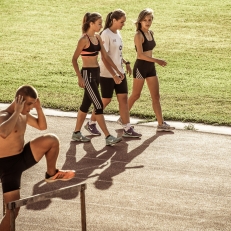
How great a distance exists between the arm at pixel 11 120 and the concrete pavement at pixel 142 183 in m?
1.27

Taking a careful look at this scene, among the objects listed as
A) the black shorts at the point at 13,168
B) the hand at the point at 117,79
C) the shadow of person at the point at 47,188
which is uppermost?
the black shorts at the point at 13,168

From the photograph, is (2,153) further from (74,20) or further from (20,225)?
(74,20)

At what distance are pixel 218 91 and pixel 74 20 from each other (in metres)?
9.45

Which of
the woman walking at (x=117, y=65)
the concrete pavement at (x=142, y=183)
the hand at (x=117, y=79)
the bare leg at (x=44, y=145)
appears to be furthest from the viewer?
the woman walking at (x=117, y=65)

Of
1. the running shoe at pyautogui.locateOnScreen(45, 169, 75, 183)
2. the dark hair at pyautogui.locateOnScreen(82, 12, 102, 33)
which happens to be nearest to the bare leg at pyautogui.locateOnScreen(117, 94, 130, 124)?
the dark hair at pyautogui.locateOnScreen(82, 12, 102, 33)

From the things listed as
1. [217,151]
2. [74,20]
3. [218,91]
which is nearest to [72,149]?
[217,151]

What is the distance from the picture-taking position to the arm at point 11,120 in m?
8.26

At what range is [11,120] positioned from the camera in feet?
27.1

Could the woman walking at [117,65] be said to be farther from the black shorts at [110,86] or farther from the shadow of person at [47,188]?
the shadow of person at [47,188]

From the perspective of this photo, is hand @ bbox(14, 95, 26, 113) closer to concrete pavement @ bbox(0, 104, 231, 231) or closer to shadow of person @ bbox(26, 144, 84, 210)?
concrete pavement @ bbox(0, 104, 231, 231)

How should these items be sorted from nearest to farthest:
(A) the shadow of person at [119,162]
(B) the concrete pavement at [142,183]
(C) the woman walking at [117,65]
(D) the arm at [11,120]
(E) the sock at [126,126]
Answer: (D) the arm at [11,120] → (B) the concrete pavement at [142,183] → (A) the shadow of person at [119,162] → (C) the woman walking at [117,65] → (E) the sock at [126,126]

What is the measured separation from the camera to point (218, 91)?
1677 centimetres

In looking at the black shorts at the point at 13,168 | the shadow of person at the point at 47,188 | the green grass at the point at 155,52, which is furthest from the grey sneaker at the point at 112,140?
the black shorts at the point at 13,168

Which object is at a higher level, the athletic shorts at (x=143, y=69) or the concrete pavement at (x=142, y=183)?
the athletic shorts at (x=143, y=69)
